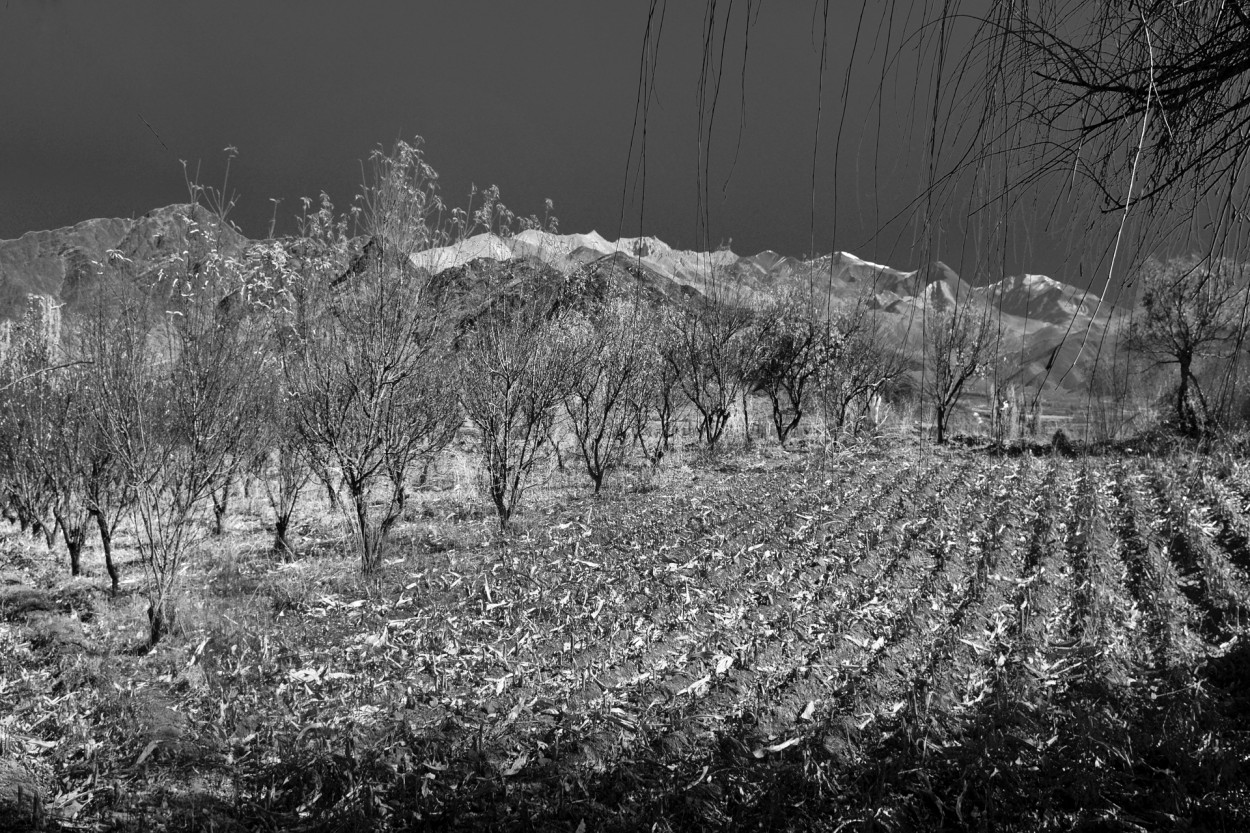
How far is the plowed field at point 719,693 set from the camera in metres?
3.35

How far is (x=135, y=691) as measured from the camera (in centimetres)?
523

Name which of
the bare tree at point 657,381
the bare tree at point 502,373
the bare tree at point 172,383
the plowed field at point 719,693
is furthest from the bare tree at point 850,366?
A: the bare tree at point 172,383

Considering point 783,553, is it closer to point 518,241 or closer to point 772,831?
point 772,831

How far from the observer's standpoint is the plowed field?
132 inches

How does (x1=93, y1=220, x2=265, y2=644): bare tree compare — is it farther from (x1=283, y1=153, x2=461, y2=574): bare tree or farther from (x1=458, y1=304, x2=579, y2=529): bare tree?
(x1=458, y1=304, x2=579, y2=529): bare tree

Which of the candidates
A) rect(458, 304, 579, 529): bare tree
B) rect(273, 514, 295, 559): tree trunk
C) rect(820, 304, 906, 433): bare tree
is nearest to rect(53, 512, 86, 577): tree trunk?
rect(273, 514, 295, 559): tree trunk

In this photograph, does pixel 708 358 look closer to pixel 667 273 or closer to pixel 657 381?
pixel 657 381

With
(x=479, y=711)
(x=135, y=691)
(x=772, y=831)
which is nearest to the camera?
(x=772, y=831)

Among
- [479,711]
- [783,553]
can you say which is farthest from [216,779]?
[783,553]

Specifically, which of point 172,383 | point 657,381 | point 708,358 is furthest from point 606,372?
point 172,383

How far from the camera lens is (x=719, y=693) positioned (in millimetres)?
4508

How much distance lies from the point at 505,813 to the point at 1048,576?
6.05 meters

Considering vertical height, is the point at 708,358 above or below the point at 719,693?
above

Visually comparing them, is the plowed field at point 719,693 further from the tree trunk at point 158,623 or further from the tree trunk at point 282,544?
the tree trunk at point 282,544
